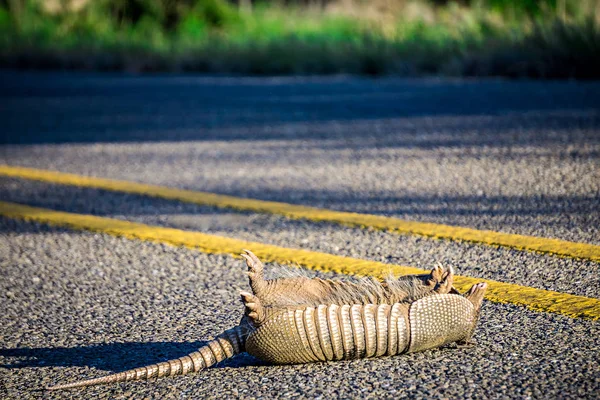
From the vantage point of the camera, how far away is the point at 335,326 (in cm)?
213

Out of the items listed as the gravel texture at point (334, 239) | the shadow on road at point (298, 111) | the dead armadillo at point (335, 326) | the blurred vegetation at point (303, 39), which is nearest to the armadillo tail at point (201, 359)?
the dead armadillo at point (335, 326)

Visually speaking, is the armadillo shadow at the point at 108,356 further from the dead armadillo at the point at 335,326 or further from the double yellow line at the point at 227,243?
the double yellow line at the point at 227,243

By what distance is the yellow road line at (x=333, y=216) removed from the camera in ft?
10.2

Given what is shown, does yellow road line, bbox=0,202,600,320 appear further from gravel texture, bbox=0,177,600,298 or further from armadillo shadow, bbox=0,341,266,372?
armadillo shadow, bbox=0,341,266,372

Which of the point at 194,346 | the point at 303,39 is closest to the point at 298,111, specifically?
the point at 194,346

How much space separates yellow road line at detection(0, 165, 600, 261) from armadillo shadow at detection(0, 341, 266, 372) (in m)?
1.38

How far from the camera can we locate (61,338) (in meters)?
2.49

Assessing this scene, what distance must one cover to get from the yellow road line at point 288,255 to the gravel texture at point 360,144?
2.32 ft

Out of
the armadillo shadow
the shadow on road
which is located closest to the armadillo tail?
the armadillo shadow

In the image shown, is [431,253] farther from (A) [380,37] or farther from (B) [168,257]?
(A) [380,37]

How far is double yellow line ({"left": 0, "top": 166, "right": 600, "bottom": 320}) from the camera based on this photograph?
2547 mm

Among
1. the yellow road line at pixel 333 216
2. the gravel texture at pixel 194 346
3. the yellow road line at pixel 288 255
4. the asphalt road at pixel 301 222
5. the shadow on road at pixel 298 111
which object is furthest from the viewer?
the shadow on road at pixel 298 111

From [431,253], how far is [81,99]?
687cm

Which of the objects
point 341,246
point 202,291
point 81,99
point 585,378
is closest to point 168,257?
point 202,291
